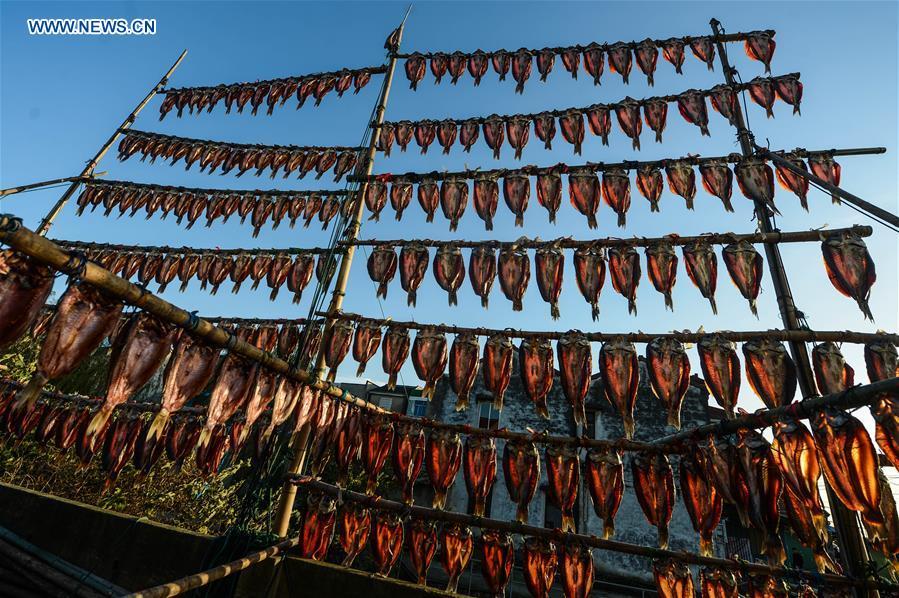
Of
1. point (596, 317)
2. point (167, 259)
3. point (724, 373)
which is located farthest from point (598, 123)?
point (167, 259)

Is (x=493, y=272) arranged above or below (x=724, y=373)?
above

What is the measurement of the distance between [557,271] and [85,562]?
8244mm

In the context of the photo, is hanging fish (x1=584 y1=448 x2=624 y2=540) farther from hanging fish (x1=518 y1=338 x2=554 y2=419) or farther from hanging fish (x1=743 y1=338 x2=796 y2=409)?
hanging fish (x1=743 y1=338 x2=796 y2=409)

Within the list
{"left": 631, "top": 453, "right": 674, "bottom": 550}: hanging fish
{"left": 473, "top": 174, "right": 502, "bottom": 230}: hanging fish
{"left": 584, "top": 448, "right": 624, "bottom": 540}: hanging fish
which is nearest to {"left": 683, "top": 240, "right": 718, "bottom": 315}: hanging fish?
{"left": 631, "top": 453, "right": 674, "bottom": 550}: hanging fish

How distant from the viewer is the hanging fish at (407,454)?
16.3ft

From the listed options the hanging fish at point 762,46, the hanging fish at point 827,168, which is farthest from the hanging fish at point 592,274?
the hanging fish at point 762,46

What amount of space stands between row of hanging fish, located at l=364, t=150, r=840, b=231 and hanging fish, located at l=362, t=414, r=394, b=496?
3141 mm

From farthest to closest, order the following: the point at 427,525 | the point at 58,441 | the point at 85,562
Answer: the point at 58,441, the point at 85,562, the point at 427,525

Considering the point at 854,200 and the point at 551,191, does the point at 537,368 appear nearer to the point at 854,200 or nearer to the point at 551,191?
the point at 551,191

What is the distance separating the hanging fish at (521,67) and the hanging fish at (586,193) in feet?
8.74

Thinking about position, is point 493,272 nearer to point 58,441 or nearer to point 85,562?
point 85,562

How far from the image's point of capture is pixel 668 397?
4336 mm

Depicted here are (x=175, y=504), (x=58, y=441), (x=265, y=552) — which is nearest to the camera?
(x=265, y=552)

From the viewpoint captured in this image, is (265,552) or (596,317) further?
(596,317)
